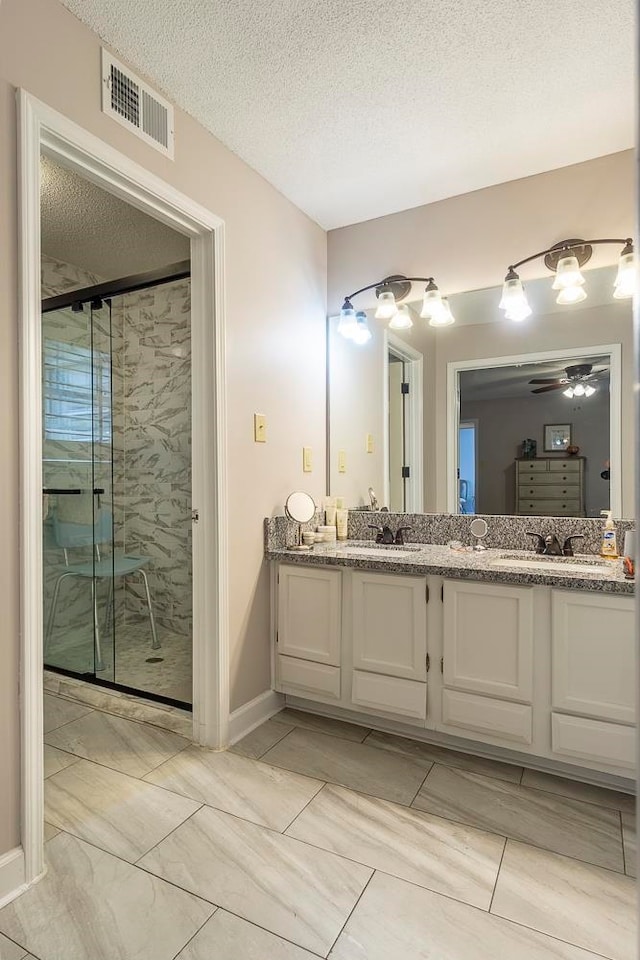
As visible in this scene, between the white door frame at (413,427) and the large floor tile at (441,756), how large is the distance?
106 centimetres

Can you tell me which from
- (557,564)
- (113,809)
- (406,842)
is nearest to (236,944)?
(406,842)

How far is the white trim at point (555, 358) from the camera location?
2.19 meters

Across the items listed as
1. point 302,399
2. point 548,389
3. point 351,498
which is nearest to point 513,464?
point 548,389

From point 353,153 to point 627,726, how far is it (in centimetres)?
245

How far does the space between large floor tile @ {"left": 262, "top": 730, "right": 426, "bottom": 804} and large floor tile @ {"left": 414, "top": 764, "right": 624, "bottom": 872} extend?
0.08 m

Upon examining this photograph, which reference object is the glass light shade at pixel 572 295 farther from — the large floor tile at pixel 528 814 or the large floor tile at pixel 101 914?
the large floor tile at pixel 101 914

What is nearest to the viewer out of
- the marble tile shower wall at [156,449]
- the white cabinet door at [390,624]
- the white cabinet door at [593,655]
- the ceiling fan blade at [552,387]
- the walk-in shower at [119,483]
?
the white cabinet door at [593,655]

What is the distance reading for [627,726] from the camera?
5.63 feet

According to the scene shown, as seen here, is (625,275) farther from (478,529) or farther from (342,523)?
(342,523)

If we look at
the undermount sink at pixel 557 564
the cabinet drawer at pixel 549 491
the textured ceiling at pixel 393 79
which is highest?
the textured ceiling at pixel 393 79

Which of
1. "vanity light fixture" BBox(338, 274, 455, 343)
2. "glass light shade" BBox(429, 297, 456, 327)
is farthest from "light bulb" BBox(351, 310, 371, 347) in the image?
"glass light shade" BBox(429, 297, 456, 327)

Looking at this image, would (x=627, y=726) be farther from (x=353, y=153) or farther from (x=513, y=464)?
(x=353, y=153)

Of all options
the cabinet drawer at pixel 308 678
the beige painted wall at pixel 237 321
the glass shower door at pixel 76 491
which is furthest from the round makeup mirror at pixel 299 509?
the glass shower door at pixel 76 491

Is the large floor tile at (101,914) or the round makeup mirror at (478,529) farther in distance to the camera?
the round makeup mirror at (478,529)
